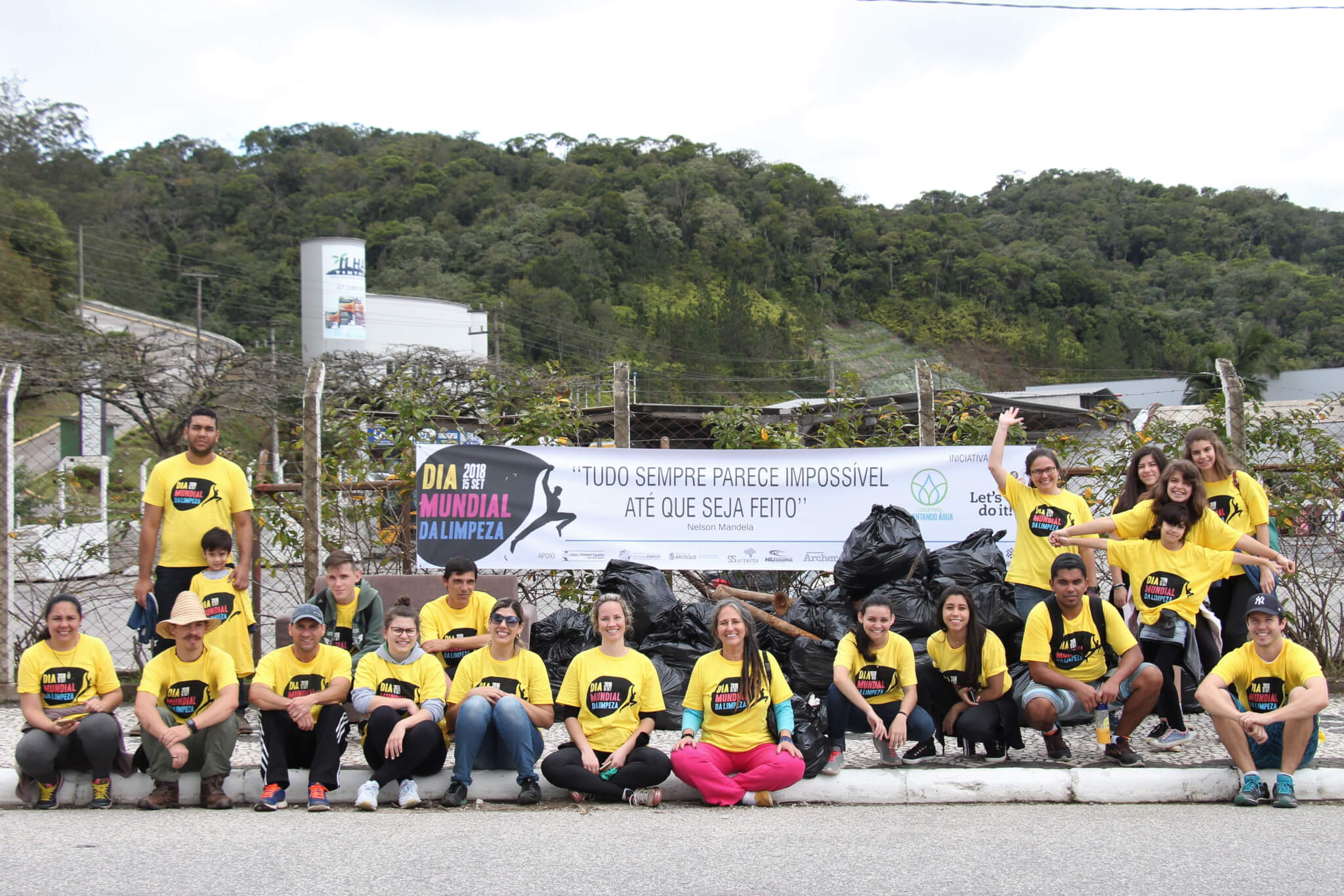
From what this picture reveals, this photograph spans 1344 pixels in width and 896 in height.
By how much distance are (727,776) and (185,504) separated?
359 centimetres

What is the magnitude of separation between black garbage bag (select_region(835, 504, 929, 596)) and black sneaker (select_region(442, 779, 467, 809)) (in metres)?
3.00

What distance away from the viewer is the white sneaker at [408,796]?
5.04 m

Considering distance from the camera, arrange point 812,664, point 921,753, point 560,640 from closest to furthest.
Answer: point 921,753 < point 812,664 < point 560,640

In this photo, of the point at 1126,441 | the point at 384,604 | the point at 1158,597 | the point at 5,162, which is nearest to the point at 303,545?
the point at 384,604

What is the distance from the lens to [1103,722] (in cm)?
580

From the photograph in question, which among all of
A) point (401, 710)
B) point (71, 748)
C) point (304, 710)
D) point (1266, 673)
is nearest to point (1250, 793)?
point (1266, 673)

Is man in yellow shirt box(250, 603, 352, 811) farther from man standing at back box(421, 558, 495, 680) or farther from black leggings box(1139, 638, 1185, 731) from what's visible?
black leggings box(1139, 638, 1185, 731)

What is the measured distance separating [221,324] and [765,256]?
150 ft

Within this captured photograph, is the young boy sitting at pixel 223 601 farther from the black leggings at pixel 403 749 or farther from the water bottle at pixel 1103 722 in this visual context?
the water bottle at pixel 1103 722

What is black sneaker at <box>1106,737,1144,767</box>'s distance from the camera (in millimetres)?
5629

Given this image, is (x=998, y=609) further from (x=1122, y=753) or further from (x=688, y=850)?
(x=688, y=850)

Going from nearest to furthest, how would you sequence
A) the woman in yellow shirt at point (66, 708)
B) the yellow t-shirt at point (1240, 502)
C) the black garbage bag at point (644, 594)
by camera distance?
the woman in yellow shirt at point (66, 708), the yellow t-shirt at point (1240, 502), the black garbage bag at point (644, 594)

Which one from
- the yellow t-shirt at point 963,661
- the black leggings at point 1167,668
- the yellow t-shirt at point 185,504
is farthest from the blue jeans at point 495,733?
the black leggings at point 1167,668

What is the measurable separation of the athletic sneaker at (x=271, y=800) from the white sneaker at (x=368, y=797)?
1.18ft
